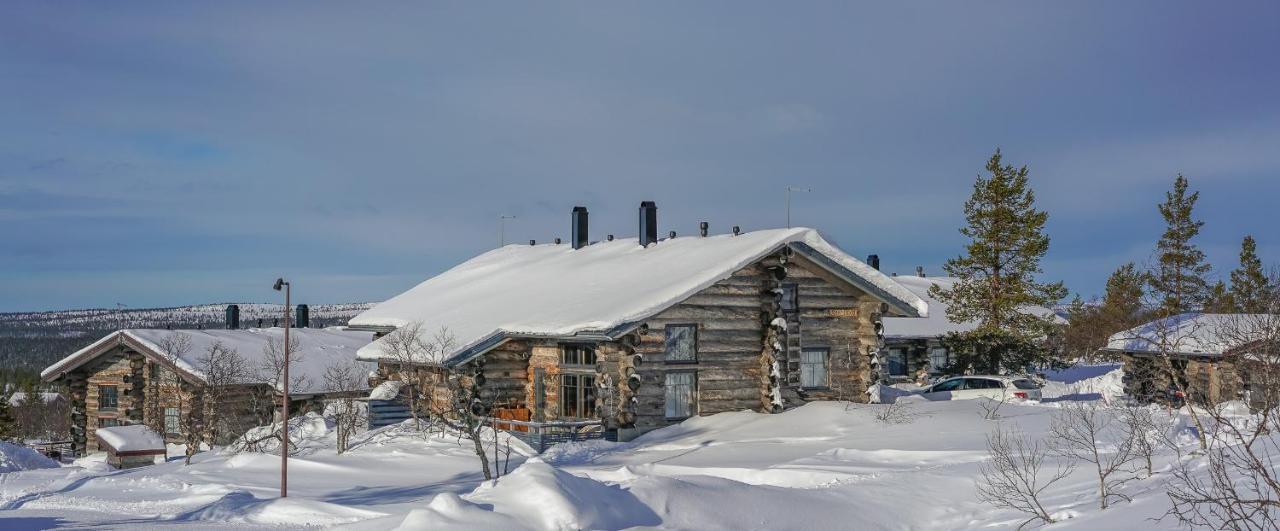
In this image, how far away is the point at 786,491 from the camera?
15.9 m

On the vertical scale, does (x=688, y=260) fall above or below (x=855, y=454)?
above

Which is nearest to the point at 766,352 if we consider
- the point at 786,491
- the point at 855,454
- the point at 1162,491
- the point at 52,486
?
the point at 855,454

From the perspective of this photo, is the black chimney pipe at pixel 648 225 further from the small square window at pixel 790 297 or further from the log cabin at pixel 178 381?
the log cabin at pixel 178 381

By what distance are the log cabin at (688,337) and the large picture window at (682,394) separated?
3cm

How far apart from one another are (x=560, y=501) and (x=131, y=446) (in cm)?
2867

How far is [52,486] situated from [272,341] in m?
19.6

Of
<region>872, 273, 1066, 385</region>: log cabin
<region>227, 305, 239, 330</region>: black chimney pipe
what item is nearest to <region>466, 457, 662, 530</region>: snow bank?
<region>872, 273, 1066, 385</region>: log cabin

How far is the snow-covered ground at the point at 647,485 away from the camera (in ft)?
43.3

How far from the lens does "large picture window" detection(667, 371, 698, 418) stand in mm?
28297

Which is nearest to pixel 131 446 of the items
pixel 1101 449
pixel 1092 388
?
pixel 1101 449

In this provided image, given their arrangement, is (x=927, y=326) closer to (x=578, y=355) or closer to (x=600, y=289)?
(x=600, y=289)

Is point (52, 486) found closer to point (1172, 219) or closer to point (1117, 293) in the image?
point (1172, 219)

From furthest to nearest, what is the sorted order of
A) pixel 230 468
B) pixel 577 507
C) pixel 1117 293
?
pixel 1117 293 < pixel 230 468 < pixel 577 507

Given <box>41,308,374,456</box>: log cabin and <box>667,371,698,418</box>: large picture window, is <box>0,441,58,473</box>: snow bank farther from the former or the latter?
<box>667,371,698,418</box>: large picture window
